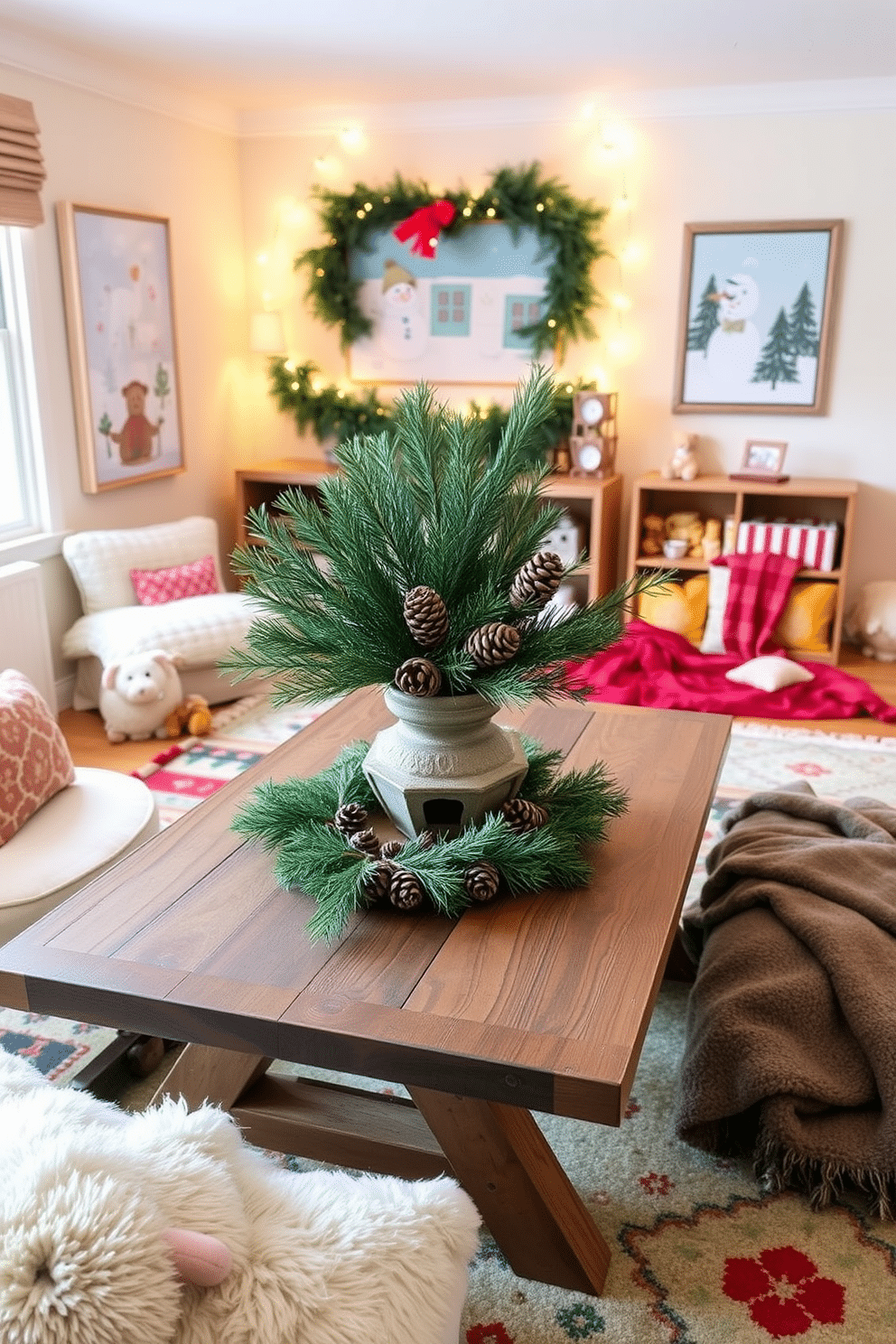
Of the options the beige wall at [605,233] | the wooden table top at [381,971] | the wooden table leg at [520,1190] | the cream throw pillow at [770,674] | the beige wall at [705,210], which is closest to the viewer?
the wooden table top at [381,971]

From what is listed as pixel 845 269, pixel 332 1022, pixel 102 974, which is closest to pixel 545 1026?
pixel 332 1022

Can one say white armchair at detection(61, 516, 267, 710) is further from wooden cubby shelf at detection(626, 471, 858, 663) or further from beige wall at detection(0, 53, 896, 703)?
wooden cubby shelf at detection(626, 471, 858, 663)

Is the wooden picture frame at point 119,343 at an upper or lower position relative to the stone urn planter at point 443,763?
upper

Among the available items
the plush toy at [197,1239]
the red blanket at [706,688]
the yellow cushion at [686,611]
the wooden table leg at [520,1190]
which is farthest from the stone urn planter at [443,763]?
the yellow cushion at [686,611]

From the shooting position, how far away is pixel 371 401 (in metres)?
5.21

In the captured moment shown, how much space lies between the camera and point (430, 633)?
1.54m

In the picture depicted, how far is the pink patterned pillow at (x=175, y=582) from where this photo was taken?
4258 mm

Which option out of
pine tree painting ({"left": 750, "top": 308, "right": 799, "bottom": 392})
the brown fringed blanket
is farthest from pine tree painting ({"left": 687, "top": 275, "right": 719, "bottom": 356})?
the brown fringed blanket

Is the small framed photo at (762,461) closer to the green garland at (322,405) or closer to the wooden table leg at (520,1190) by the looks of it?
the green garland at (322,405)

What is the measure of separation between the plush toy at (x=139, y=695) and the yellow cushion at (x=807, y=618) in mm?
2403

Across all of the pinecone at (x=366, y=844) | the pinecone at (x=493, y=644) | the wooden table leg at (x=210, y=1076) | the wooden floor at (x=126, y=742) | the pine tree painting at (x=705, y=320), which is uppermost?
the pine tree painting at (x=705, y=320)

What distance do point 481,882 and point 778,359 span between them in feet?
12.4

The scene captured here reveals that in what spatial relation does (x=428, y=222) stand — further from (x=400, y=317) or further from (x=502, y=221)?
Answer: (x=400, y=317)

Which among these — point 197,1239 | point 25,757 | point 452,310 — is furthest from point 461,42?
point 197,1239
